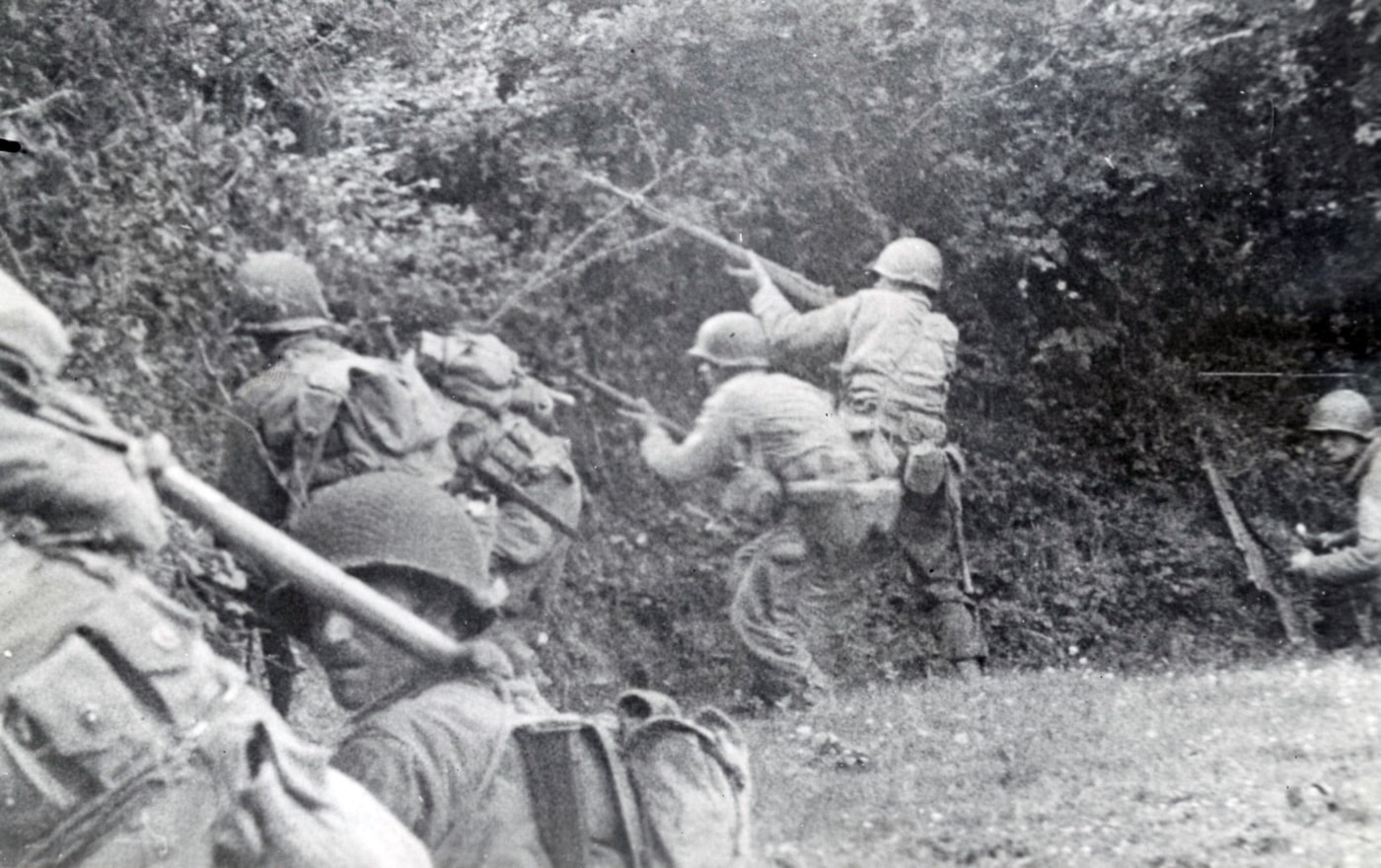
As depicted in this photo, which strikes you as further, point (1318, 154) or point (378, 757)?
point (1318, 154)

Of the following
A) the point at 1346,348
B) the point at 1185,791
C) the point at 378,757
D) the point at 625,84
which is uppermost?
the point at 625,84

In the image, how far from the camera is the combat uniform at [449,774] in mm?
4305

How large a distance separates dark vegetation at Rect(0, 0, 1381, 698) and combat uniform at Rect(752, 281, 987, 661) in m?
0.10

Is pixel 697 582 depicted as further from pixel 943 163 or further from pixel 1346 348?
pixel 1346 348

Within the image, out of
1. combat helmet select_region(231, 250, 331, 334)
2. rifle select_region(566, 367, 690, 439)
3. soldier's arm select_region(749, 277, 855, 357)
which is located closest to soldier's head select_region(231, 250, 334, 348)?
combat helmet select_region(231, 250, 331, 334)

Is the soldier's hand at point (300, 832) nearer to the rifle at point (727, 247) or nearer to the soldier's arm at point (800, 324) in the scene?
the soldier's arm at point (800, 324)

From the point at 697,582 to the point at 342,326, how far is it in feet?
4.04

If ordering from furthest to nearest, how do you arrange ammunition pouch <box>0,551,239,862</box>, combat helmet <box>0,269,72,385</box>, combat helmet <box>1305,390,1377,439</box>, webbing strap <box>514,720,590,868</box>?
combat helmet <box>1305,390,1377,439</box>
webbing strap <box>514,720,590,868</box>
combat helmet <box>0,269,72,385</box>
ammunition pouch <box>0,551,239,862</box>

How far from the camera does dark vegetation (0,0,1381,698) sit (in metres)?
4.58

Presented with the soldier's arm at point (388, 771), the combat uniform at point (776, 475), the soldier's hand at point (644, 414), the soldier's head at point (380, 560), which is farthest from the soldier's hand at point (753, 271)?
the soldier's arm at point (388, 771)

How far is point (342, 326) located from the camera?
448 centimetres

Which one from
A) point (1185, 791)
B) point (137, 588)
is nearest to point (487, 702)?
point (137, 588)

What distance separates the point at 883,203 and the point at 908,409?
61cm

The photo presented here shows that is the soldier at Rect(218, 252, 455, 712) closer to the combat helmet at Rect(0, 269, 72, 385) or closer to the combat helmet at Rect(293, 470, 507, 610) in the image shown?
the combat helmet at Rect(293, 470, 507, 610)
